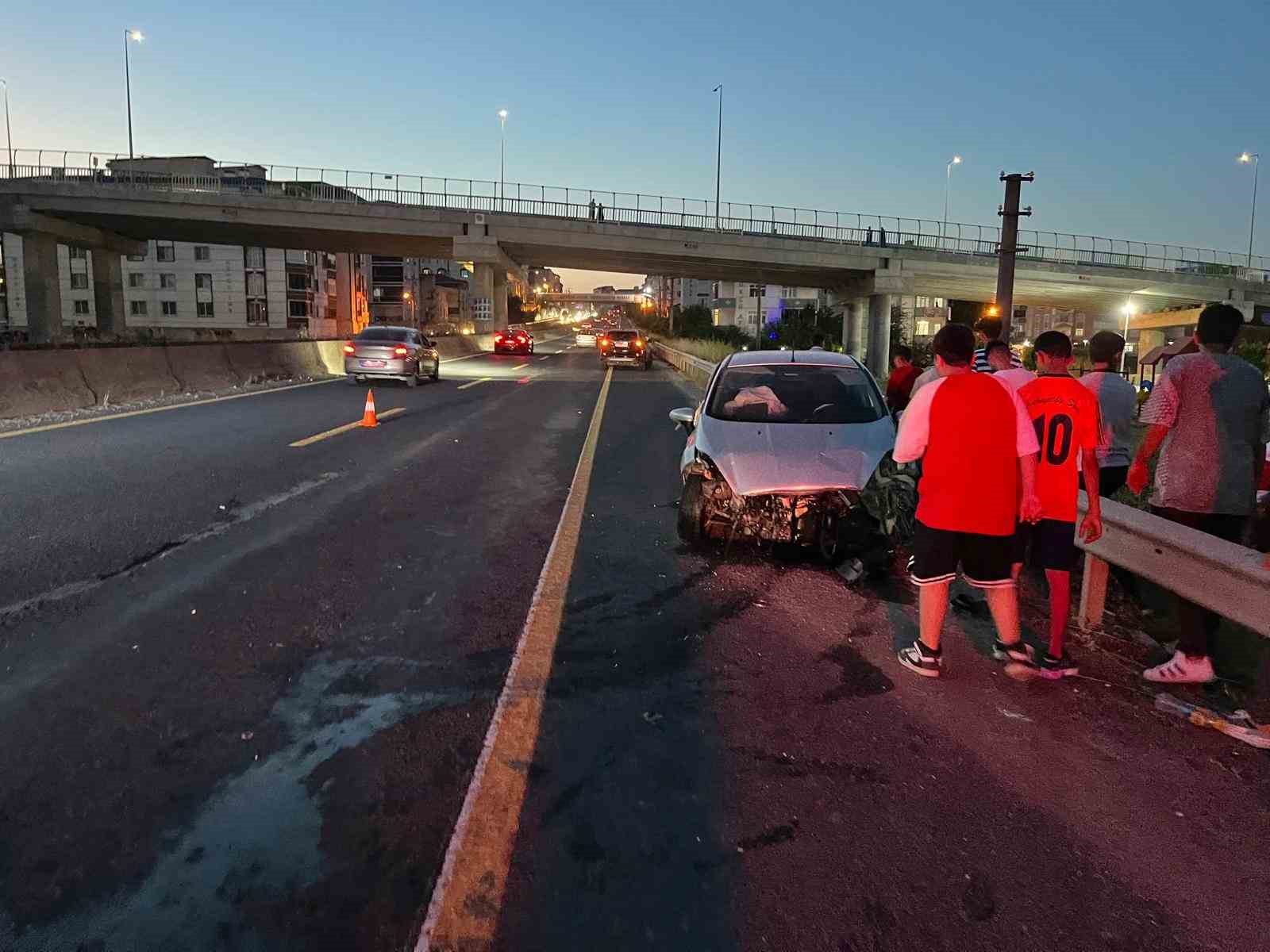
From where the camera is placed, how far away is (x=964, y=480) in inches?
172

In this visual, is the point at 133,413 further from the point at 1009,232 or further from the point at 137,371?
the point at 1009,232

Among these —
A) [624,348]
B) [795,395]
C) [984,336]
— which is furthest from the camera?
[624,348]

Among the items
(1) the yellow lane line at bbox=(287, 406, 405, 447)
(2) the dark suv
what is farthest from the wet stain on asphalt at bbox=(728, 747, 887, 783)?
(2) the dark suv

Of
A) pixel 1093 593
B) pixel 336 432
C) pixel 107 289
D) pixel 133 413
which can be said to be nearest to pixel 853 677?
pixel 1093 593

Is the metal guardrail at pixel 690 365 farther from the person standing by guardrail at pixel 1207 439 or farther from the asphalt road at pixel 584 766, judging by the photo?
the person standing by guardrail at pixel 1207 439

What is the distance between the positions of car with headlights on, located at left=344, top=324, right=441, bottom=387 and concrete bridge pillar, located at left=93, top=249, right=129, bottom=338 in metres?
40.7

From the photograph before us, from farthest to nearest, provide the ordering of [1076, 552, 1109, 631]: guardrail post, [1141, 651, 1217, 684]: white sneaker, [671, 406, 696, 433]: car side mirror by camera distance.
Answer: [671, 406, 696, 433]: car side mirror → [1076, 552, 1109, 631]: guardrail post → [1141, 651, 1217, 684]: white sneaker

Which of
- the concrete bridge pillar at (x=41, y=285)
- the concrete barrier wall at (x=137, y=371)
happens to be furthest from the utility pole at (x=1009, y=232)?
the concrete bridge pillar at (x=41, y=285)

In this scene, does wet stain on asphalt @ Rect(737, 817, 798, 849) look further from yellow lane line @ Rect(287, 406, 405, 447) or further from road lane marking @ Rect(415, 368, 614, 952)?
yellow lane line @ Rect(287, 406, 405, 447)

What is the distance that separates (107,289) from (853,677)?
62.9m

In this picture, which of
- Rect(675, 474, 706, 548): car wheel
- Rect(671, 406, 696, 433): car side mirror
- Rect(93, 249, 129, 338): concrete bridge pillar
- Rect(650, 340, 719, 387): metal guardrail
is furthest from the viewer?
Rect(93, 249, 129, 338): concrete bridge pillar

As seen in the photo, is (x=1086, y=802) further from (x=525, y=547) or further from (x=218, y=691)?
(x=525, y=547)

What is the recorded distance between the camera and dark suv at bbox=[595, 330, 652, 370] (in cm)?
3879

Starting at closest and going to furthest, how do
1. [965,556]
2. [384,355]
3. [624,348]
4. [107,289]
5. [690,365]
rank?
[965,556]
[384,355]
[690,365]
[624,348]
[107,289]
